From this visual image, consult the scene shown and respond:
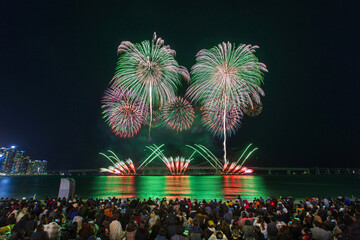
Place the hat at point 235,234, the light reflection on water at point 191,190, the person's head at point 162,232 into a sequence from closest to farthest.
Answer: the person's head at point 162,232
the hat at point 235,234
the light reflection on water at point 191,190

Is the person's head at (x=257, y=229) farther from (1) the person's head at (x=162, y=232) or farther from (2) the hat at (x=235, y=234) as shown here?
(1) the person's head at (x=162, y=232)

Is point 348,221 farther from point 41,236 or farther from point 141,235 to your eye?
point 41,236

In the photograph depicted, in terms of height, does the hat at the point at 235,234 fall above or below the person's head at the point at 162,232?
below

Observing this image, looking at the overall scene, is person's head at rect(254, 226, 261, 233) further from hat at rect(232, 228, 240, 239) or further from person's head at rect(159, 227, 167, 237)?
person's head at rect(159, 227, 167, 237)

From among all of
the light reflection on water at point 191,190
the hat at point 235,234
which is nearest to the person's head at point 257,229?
the hat at point 235,234

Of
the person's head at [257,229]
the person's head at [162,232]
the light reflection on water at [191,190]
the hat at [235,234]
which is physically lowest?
the hat at [235,234]

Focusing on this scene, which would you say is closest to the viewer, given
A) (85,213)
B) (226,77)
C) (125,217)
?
(125,217)

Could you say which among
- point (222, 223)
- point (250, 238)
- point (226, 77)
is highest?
point (226, 77)

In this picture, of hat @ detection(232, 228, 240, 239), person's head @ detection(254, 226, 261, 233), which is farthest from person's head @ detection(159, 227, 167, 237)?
person's head @ detection(254, 226, 261, 233)

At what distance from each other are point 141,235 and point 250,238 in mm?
4926

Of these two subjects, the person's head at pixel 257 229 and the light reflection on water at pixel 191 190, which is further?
the light reflection on water at pixel 191 190

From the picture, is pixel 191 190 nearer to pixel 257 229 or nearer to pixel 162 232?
pixel 257 229

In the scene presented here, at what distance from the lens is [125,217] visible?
486 inches

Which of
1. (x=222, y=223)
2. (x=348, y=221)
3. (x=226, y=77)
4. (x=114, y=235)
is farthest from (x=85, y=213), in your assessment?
(x=226, y=77)
